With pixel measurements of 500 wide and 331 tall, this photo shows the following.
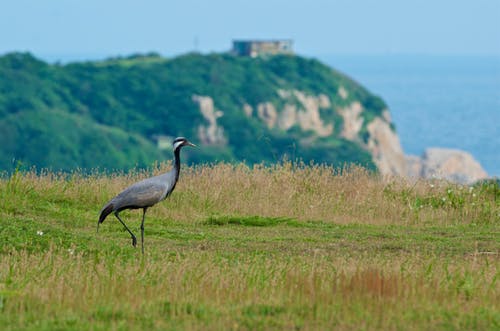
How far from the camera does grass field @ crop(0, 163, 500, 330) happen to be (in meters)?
9.41

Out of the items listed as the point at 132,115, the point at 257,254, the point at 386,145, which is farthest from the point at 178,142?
the point at 386,145

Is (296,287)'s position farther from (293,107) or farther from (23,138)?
(293,107)

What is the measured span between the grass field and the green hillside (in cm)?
11978

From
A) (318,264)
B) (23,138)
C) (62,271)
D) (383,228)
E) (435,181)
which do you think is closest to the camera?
(62,271)

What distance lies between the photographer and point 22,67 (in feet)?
586

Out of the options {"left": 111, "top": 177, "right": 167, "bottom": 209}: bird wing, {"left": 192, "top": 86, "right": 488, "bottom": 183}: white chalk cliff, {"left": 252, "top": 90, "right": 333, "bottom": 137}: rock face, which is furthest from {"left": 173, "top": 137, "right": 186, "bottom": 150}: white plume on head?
{"left": 252, "top": 90, "right": 333, "bottom": 137}: rock face

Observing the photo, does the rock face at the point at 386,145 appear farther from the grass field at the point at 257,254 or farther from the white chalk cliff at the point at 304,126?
the grass field at the point at 257,254

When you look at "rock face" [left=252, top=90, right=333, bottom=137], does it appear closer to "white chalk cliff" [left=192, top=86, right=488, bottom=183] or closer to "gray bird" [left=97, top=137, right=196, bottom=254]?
"white chalk cliff" [left=192, top=86, right=488, bottom=183]

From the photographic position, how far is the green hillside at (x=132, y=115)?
470ft

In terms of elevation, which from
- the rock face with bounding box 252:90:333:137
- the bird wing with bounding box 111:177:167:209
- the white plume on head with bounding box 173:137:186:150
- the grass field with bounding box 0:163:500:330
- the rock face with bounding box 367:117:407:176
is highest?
the rock face with bounding box 252:90:333:137

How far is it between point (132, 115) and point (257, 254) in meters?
172

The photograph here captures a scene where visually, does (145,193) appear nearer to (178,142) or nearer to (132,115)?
(178,142)

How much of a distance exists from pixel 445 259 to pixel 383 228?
12.0 ft

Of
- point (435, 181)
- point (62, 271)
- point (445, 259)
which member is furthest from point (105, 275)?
point (435, 181)
